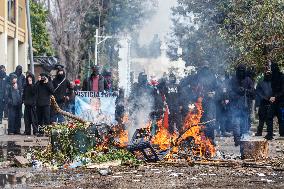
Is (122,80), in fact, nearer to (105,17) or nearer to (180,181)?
Answer: (105,17)

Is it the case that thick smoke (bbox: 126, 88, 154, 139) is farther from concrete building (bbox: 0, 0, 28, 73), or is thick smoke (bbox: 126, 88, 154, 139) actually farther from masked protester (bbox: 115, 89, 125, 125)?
concrete building (bbox: 0, 0, 28, 73)

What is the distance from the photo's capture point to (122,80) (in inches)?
1775

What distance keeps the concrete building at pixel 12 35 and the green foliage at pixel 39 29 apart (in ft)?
20.2

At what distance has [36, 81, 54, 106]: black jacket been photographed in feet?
69.1

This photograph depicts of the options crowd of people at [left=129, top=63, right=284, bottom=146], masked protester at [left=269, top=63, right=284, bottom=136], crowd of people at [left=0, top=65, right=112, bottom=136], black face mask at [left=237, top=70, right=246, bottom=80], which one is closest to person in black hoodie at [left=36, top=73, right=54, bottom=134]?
crowd of people at [left=0, top=65, right=112, bottom=136]

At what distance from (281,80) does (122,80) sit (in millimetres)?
27594

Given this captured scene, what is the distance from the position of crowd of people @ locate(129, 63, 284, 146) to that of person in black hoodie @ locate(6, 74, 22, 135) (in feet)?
11.8

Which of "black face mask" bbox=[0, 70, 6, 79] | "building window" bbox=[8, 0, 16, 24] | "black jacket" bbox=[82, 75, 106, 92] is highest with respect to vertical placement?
"building window" bbox=[8, 0, 16, 24]

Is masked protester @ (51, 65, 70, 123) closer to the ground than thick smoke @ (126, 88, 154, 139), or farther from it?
farther from it

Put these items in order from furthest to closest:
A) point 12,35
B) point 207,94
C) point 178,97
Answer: point 12,35, point 178,97, point 207,94

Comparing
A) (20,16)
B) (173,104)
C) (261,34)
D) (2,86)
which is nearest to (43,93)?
(2,86)

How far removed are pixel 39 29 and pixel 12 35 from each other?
11.9m

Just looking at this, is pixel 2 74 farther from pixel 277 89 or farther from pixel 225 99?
pixel 277 89

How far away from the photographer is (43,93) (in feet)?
69.3
